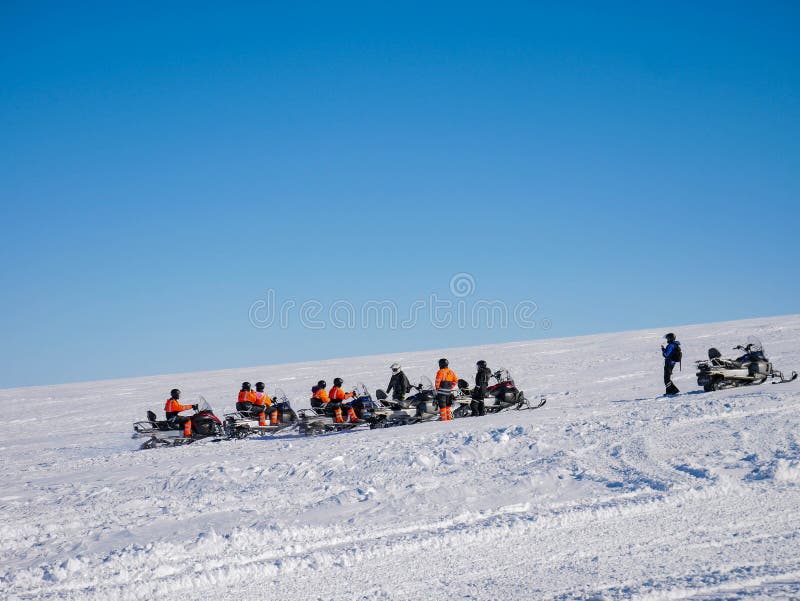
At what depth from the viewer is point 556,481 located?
8.44 m

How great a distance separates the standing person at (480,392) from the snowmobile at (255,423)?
4268mm

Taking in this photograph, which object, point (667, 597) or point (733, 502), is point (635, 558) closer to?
point (667, 597)

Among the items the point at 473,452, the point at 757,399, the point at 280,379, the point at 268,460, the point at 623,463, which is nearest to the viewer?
the point at 623,463

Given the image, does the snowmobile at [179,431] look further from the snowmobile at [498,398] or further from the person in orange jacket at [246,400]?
the snowmobile at [498,398]

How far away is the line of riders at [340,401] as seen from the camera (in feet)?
52.7

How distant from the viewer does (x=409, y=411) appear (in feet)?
53.0

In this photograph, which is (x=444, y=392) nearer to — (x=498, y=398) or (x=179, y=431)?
(x=498, y=398)

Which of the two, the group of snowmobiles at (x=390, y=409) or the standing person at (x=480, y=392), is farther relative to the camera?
the standing person at (x=480, y=392)

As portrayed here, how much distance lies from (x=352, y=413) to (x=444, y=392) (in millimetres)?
2145

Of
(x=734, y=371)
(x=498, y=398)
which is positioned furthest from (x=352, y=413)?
(x=734, y=371)

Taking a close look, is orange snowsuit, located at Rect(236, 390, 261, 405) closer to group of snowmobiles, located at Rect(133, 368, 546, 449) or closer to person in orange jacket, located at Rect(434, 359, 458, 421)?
group of snowmobiles, located at Rect(133, 368, 546, 449)

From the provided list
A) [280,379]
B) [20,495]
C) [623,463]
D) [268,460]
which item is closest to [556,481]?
[623,463]

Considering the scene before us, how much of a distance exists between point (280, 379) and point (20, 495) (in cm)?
2864

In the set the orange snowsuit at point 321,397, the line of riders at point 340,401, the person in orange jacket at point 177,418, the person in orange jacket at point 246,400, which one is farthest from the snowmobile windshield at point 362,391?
the person in orange jacket at point 177,418
